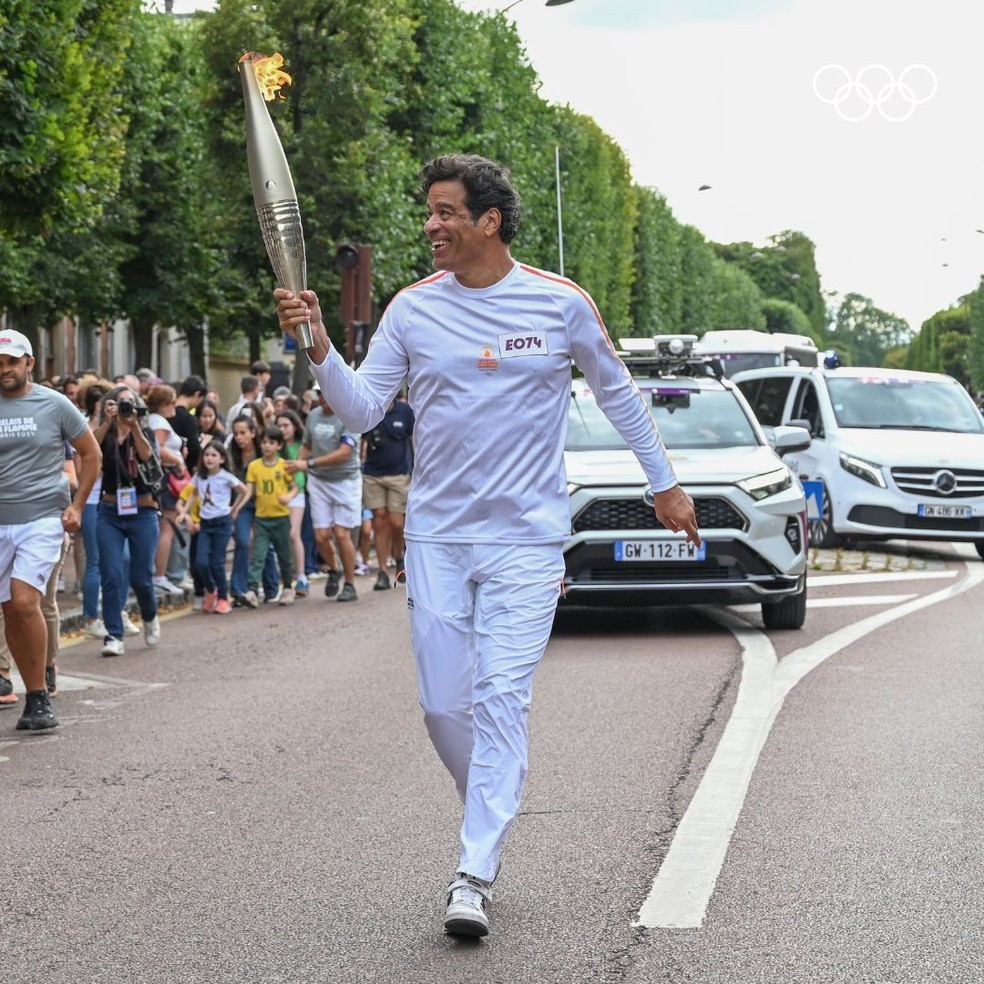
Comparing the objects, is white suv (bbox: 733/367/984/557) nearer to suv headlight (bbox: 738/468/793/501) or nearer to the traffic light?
the traffic light

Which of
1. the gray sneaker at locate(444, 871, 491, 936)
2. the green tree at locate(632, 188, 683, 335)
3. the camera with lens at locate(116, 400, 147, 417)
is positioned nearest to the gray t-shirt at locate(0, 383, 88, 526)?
the camera with lens at locate(116, 400, 147, 417)

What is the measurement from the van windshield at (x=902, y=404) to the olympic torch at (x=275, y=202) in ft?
51.7

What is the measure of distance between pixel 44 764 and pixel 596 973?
158 inches

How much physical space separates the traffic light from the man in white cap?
1155 cm

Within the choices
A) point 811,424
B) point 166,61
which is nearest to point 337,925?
point 811,424

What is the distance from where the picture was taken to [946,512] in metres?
18.8

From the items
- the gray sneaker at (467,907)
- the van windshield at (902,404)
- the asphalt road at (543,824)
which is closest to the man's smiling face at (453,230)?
the gray sneaker at (467,907)

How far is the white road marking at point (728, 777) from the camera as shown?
542cm

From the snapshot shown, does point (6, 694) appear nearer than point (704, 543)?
Yes

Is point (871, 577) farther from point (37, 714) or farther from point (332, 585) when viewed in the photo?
point (37, 714)

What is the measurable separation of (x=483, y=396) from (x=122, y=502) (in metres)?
7.42

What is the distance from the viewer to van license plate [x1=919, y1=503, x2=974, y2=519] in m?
18.8

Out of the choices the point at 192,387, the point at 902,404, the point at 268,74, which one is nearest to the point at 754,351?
the point at 902,404

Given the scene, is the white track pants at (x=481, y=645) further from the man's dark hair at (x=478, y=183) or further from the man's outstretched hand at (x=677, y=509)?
the man's dark hair at (x=478, y=183)
